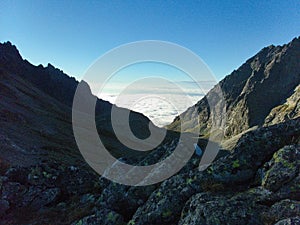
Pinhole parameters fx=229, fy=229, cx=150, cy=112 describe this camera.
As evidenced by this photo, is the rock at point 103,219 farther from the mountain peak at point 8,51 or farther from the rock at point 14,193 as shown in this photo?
the mountain peak at point 8,51

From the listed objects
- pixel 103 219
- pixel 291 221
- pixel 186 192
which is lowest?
pixel 103 219

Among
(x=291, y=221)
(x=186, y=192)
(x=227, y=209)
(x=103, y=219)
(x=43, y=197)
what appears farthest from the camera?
(x=43, y=197)

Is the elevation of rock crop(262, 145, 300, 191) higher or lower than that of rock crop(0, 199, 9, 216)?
higher

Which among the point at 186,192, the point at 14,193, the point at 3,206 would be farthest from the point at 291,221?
the point at 14,193

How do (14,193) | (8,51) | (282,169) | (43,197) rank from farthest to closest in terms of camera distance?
(8,51), (43,197), (14,193), (282,169)

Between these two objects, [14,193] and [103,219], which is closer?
[103,219]

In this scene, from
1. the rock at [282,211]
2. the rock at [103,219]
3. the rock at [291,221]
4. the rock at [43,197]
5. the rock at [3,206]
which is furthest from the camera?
the rock at [43,197]

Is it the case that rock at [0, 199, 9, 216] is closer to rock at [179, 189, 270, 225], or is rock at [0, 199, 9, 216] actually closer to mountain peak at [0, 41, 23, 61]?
rock at [179, 189, 270, 225]

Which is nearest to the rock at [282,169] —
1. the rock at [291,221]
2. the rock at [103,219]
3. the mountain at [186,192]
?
the mountain at [186,192]

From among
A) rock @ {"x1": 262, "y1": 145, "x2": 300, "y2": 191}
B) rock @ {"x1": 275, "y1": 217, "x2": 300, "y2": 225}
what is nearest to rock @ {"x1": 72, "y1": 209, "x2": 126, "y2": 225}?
rock @ {"x1": 262, "y1": 145, "x2": 300, "y2": 191}

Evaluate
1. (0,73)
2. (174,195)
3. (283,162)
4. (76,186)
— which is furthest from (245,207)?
(0,73)

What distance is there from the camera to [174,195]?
1117cm

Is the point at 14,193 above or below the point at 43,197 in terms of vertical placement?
above

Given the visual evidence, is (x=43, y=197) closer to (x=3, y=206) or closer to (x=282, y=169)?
(x=3, y=206)
